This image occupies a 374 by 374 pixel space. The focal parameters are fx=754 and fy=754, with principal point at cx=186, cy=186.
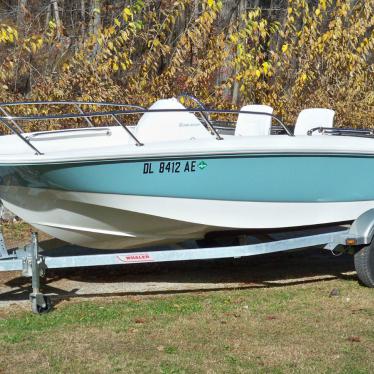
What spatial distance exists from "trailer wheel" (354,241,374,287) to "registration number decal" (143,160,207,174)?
62.3 inches

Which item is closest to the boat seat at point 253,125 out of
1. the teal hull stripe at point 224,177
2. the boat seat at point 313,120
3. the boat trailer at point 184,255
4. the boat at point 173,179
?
the boat at point 173,179

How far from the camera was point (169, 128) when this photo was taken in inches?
256

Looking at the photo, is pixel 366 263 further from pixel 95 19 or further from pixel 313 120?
pixel 95 19

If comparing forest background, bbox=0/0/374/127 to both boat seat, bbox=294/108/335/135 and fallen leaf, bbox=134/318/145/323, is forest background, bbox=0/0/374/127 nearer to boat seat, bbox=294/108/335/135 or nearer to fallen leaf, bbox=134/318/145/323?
boat seat, bbox=294/108/335/135

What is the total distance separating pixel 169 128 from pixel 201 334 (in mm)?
1933

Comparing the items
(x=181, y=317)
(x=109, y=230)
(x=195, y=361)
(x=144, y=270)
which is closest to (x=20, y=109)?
(x=144, y=270)

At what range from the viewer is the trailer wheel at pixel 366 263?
6516 millimetres

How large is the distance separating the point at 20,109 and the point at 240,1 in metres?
6.01

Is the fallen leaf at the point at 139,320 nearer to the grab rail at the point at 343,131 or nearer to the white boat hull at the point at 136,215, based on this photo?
the white boat hull at the point at 136,215

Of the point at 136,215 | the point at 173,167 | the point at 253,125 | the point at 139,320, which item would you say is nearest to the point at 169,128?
the point at 173,167

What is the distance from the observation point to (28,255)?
5.93 metres

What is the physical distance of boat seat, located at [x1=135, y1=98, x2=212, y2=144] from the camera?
647 centimetres

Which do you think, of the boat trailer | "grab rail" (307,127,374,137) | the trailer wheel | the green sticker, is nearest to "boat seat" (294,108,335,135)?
"grab rail" (307,127,374,137)

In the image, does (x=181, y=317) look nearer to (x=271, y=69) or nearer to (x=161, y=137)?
(x=161, y=137)
